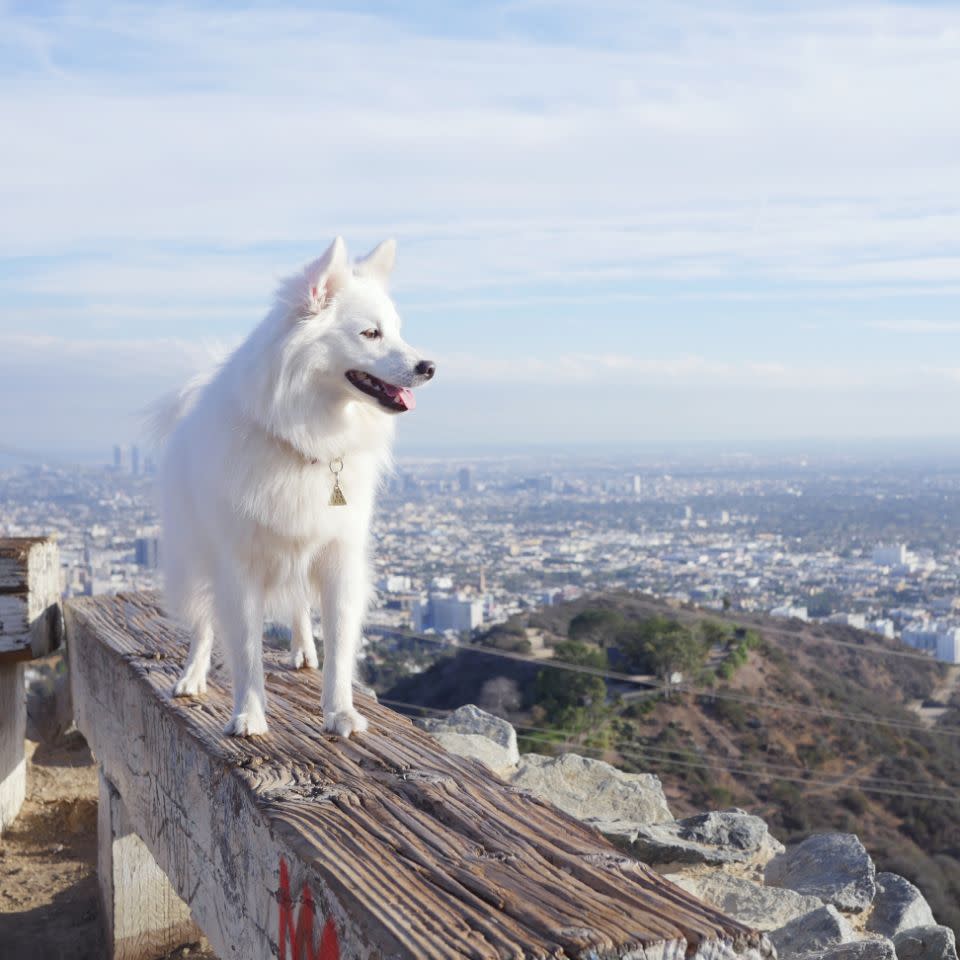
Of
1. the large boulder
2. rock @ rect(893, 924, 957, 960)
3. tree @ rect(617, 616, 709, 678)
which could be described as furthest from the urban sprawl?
rock @ rect(893, 924, 957, 960)

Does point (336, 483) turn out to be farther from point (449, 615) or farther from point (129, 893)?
point (449, 615)

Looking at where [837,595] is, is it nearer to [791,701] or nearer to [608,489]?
[791,701]

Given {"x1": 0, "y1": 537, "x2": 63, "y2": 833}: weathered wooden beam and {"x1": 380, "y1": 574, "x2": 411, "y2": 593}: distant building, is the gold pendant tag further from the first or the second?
{"x1": 380, "y1": 574, "x2": 411, "y2": 593}: distant building

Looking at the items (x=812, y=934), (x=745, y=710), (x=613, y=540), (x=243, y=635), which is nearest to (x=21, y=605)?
(x=243, y=635)

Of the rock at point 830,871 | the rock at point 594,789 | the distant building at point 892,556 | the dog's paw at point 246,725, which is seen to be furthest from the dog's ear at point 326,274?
the distant building at point 892,556

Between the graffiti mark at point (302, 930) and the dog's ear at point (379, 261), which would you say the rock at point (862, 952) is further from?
the dog's ear at point (379, 261)

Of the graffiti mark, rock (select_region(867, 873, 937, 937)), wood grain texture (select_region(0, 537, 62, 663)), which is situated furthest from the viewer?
wood grain texture (select_region(0, 537, 62, 663))
